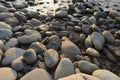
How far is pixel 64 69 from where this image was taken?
9.98ft

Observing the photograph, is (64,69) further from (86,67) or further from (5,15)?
(5,15)

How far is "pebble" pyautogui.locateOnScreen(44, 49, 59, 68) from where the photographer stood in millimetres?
3196

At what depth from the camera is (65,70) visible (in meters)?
3.03

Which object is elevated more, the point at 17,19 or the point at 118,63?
the point at 17,19

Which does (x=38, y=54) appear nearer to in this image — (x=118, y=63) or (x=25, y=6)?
(x=118, y=63)

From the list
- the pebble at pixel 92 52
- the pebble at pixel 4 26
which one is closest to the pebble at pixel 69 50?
the pebble at pixel 92 52

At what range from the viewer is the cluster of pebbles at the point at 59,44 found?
121 inches

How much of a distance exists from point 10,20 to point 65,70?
1762 millimetres

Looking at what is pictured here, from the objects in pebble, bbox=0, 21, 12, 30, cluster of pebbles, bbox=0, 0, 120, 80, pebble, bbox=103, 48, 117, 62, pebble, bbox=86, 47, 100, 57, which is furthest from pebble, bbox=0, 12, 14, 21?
pebble, bbox=103, 48, 117, 62

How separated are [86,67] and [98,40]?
0.75 m

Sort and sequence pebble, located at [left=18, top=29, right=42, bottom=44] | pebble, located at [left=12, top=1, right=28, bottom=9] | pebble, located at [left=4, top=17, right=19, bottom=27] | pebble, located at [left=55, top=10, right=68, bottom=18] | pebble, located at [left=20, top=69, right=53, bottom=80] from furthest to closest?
pebble, located at [left=12, top=1, right=28, bottom=9] → pebble, located at [left=55, top=10, right=68, bottom=18] → pebble, located at [left=4, top=17, right=19, bottom=27] → pebble, located at [left=18, top=29, right=42, bottom=44] → pebble, located at [left=20, top=69, right=53, bottom=80]

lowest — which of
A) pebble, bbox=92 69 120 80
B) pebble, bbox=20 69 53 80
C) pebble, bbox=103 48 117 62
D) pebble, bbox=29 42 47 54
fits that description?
pebble, bbox=103 48 117 62

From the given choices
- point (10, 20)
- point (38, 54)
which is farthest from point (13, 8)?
point (38, 54)

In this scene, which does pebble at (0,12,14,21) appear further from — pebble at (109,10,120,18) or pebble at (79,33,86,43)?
pebble at (109,10,120,18)
